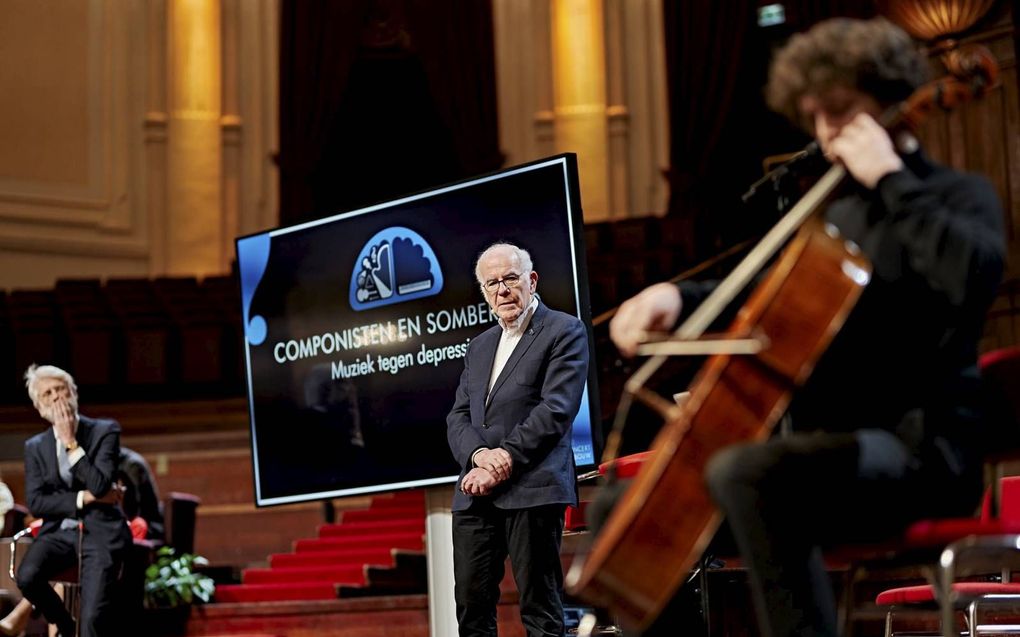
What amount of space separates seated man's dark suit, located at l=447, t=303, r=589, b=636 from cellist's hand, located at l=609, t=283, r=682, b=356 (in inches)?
49.3

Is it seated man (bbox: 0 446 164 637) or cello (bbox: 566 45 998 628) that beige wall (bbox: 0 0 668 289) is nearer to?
seated man (bbox: 0 446 164 637)

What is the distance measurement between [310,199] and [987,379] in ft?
28.6

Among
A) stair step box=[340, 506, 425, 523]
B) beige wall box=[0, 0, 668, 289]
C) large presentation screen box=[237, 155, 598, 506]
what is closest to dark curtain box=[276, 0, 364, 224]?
beige wall box=[0, 0, 668, 289]

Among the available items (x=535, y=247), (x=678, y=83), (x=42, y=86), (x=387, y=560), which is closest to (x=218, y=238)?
(x=42, y=86)

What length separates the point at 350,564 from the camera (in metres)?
5.69

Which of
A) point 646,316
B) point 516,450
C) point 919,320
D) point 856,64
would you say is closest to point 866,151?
point 856,64

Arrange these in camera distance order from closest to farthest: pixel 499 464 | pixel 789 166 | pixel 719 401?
pixel 719 401
pixel 789 166
pixel 499 464

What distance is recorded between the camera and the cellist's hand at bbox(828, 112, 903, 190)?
174 centimetres

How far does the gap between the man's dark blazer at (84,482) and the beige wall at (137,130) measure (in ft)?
18.5

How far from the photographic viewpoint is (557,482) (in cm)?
313

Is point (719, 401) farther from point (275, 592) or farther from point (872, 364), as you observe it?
point (275, 592)

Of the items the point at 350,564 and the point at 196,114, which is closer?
the point at 350,564

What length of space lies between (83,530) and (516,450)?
2.34 meters

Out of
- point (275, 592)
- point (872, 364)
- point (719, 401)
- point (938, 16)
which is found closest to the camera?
point (719, 401)
